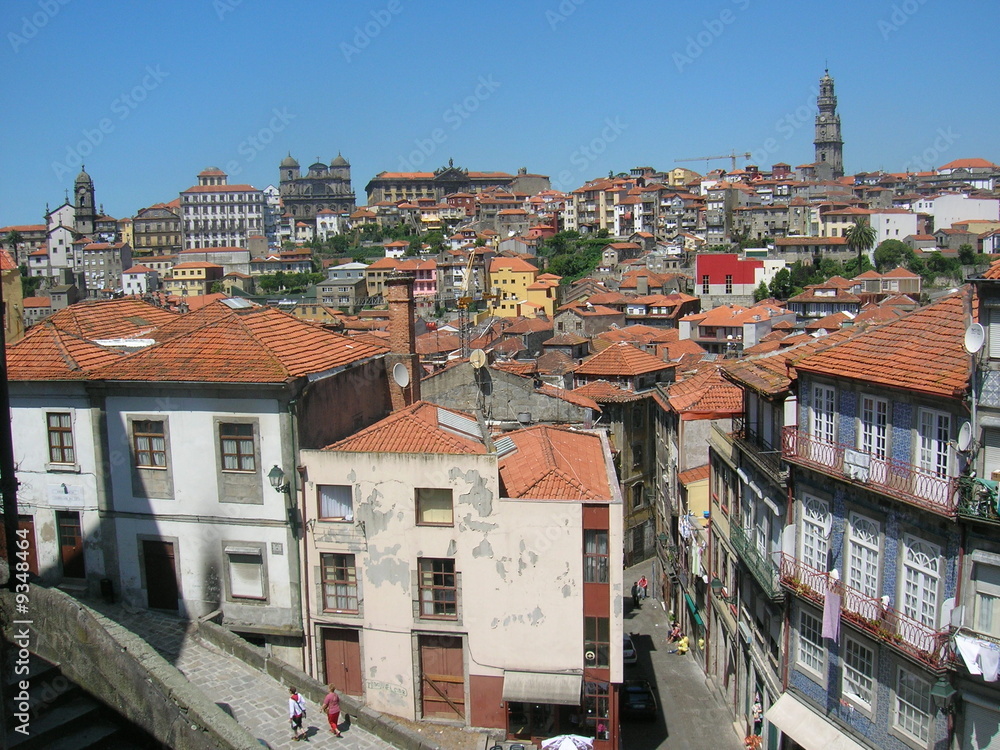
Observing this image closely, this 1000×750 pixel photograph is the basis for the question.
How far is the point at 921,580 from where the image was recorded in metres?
14.8

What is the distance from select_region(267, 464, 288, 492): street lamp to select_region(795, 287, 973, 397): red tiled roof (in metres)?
10.6

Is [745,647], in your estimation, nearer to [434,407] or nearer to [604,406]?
[434,407]

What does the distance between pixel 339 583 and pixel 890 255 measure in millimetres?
114766

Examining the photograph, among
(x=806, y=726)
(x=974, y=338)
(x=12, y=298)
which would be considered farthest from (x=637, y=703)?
(x=12, y=298)

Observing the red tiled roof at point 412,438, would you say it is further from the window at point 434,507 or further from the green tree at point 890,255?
the green tree at point 890,255

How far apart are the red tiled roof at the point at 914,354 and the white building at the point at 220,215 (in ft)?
594

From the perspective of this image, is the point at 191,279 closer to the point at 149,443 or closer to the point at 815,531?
the point at 149,443

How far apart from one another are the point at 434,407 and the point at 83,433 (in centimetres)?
745

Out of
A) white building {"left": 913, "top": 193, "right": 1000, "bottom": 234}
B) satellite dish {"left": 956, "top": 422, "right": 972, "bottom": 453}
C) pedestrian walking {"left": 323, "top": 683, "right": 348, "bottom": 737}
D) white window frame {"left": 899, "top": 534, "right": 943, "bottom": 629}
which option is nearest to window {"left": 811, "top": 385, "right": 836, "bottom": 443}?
white window frame {"left": 899, "top": 534, "right": 943, "bottom": 629}

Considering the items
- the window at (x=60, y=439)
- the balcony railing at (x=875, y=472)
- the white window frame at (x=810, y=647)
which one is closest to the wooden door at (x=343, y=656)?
the window at (x=60, y=439)

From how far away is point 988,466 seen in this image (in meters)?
13.6

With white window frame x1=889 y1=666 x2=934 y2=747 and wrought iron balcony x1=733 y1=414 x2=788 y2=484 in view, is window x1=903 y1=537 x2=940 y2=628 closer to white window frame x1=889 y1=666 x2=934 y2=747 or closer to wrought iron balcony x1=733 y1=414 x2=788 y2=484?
white window frame x1=889 y1=666 x2=934 y2=747

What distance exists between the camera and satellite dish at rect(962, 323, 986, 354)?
43.9 ft

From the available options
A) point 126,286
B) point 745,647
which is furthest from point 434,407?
point 126,286
